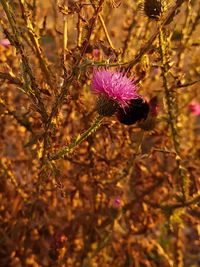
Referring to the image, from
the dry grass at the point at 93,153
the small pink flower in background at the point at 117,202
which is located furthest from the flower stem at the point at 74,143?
the small pink flower in background at the point at 117,202

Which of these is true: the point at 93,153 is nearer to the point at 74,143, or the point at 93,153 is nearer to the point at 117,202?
the point at 117,202

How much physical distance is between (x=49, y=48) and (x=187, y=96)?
1189 millimetres

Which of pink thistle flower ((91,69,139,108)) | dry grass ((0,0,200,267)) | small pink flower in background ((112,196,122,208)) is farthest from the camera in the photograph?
small pink flower in background ((112,196,122,208))

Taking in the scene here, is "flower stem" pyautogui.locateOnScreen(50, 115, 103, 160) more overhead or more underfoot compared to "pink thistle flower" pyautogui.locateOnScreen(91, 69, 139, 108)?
Answer: more underfoot

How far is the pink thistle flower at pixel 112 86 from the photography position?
1106 mm

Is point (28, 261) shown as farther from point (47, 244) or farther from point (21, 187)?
point (21, 187)

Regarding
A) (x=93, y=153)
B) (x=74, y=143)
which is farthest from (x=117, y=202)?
(x=74, y=143)

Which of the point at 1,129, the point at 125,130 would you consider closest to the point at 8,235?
the point at 1,129

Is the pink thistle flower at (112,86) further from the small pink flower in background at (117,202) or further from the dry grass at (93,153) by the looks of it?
the small pink flower in background at (117,202)

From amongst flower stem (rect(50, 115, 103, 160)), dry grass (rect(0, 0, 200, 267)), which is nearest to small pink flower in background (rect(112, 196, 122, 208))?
dry grass (rect(0, 0, 200, 267))

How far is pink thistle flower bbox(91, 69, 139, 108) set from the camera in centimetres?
111

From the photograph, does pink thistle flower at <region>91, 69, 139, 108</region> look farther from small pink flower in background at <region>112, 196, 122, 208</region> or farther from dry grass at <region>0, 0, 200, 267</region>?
small pink flower in background at <region>112, 196, 122, 208</region>

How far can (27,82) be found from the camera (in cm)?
105

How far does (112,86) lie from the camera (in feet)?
3.63
